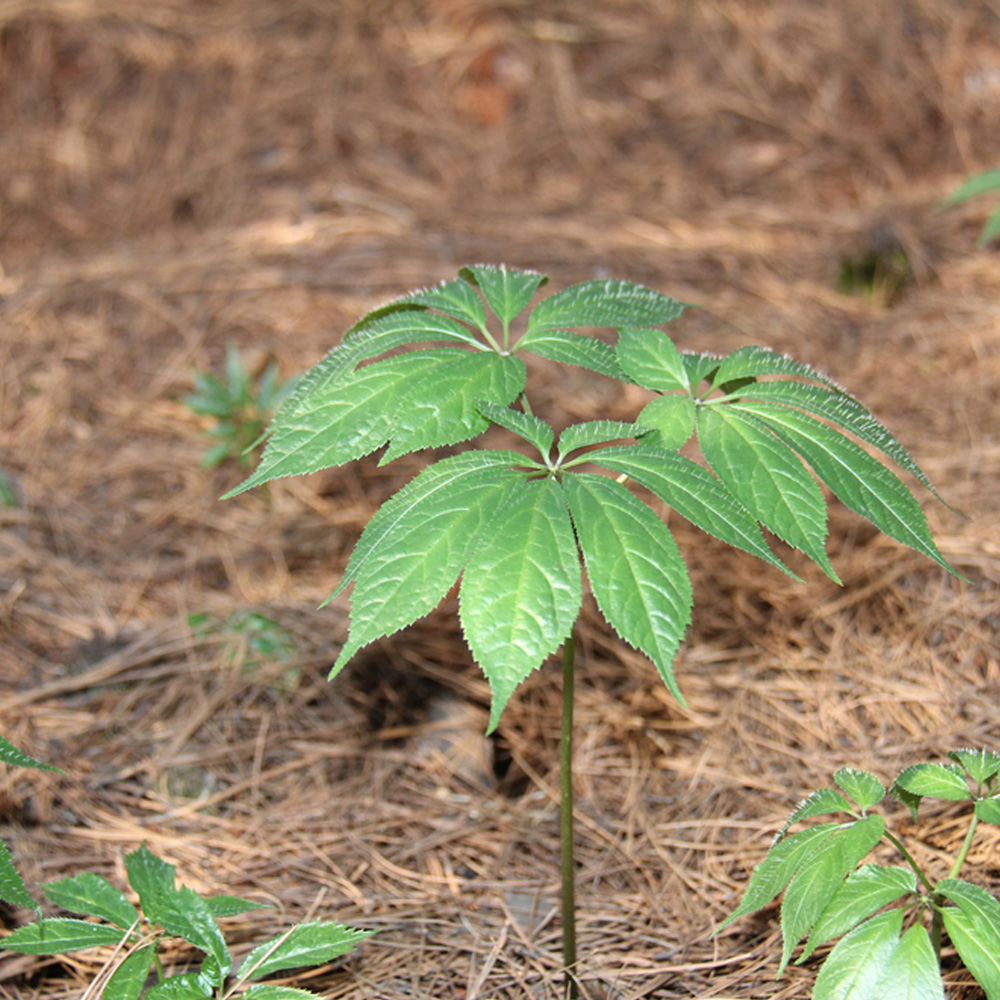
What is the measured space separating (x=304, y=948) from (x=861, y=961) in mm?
690

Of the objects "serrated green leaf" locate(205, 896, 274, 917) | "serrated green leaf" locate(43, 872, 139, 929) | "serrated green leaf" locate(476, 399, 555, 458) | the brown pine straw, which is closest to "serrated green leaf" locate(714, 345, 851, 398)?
"serrated green leaf" locate(476, 399, 555, 458)

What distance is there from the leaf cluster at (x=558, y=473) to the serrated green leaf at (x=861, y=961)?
0.43 metres

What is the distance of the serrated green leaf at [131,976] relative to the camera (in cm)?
121

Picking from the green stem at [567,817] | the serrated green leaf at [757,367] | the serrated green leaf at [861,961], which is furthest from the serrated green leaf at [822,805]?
the serrated green leaf at [757,367]

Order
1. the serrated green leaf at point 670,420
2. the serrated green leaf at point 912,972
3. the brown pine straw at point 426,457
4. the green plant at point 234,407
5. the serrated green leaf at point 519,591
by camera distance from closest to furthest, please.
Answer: the serrated green leaf at point 519,591 → the serrated green leaf at point 912,972 → the serrated green leaf at point 670,420 → the brown pine straw at point 426,457 → the green plant at point 234,407

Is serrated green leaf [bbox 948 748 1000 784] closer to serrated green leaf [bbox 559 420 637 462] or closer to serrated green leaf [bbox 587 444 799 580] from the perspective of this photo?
serrated green leaf [bbox 587 444 799 580]

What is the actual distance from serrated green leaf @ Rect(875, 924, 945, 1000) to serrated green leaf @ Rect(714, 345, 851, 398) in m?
0.66

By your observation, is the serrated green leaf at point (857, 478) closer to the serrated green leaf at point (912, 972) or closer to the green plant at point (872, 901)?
the green plant at point (872, 901)

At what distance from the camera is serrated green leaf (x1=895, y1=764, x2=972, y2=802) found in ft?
3.81

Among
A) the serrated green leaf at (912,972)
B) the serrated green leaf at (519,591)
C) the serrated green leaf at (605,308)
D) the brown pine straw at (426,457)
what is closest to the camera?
the serrated green leaf at (519,591)

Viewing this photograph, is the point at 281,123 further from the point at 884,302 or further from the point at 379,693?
the point at 379,693

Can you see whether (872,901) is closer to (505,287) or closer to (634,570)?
(634,570)

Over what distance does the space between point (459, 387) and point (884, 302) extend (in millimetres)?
2493

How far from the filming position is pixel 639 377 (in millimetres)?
1213
